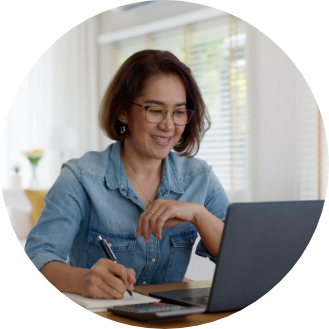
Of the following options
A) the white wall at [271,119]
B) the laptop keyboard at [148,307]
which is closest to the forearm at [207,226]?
the laptop keyboard at [148,307]

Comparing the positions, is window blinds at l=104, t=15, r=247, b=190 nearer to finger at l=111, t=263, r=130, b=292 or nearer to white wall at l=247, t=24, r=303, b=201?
white wall at l=247, t=24, r=303, b=201

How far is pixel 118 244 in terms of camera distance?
1.37 m

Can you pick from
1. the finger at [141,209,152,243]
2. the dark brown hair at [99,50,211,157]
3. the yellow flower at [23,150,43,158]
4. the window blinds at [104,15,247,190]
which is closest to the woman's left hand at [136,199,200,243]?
the finger at [141,209,152,243]

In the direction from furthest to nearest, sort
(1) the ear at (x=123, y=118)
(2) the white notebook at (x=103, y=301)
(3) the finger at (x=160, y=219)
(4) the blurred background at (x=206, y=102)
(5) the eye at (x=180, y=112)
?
(4) the blurred background at (x=206, y=102)
(1) the ear at (x=123, y=118)
(5) the eye at (x=180, y=112)
(3) the finger at (x=160, y=219)
(2) the white notebook at (x=103, y=301)

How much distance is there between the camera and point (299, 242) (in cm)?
89

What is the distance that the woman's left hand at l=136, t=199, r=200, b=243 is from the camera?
1.16 meters

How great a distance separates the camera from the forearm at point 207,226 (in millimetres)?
1282

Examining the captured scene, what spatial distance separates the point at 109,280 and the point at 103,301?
47 mm

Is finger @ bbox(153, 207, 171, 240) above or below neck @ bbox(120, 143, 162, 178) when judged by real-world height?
below

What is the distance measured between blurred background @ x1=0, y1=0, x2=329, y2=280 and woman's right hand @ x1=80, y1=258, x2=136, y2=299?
2.46 m

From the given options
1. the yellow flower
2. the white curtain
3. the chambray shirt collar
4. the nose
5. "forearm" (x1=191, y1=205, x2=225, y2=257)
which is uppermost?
the white curtain

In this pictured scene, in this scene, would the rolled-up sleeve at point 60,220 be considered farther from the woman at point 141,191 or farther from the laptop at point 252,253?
the laptop at point 252,253

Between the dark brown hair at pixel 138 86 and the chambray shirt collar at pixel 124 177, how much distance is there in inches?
4.3

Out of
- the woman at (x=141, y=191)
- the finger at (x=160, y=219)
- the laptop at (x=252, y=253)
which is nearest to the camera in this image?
the laptop at (x=252, y=253)
